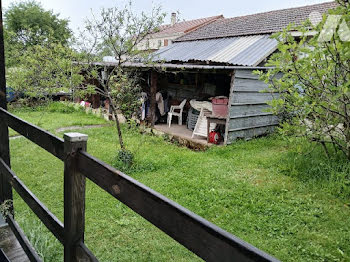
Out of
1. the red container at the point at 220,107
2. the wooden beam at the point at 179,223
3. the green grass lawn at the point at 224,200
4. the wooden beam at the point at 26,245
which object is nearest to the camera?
the wooden beam at the point at 179,223

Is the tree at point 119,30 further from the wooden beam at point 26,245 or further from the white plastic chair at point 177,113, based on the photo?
the white plastic chair at point 177,113

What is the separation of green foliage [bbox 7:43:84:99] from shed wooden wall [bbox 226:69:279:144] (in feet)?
12.4

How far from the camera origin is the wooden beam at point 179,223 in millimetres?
649

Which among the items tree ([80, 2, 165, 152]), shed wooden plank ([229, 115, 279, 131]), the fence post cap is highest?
tree ([80, 2, 165, 152])

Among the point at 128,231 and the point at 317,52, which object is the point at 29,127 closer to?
the point at 128,231

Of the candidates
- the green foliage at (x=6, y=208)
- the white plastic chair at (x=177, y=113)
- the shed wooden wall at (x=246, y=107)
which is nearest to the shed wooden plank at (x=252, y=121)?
the shed wooden wall at (x=246, y=107)

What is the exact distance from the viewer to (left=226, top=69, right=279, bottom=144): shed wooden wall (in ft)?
22.6

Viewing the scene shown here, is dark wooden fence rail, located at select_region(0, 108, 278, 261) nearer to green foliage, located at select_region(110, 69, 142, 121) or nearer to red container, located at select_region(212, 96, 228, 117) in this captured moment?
red container, located at select_region(212, 96, 228, 117)

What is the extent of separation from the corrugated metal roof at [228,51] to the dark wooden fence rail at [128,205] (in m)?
6.01

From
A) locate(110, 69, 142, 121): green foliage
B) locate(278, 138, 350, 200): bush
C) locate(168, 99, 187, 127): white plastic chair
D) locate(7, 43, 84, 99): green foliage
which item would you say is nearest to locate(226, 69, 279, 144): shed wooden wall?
locate(278, 138, 350, 200): bush

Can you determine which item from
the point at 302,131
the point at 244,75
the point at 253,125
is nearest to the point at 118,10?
the point at 244,75

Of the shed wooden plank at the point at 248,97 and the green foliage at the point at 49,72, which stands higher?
the green foliage at the point at 49,72

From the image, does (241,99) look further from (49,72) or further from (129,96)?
(49,72)

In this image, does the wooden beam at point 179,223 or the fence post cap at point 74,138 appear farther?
the fence post cap at point 74,138
